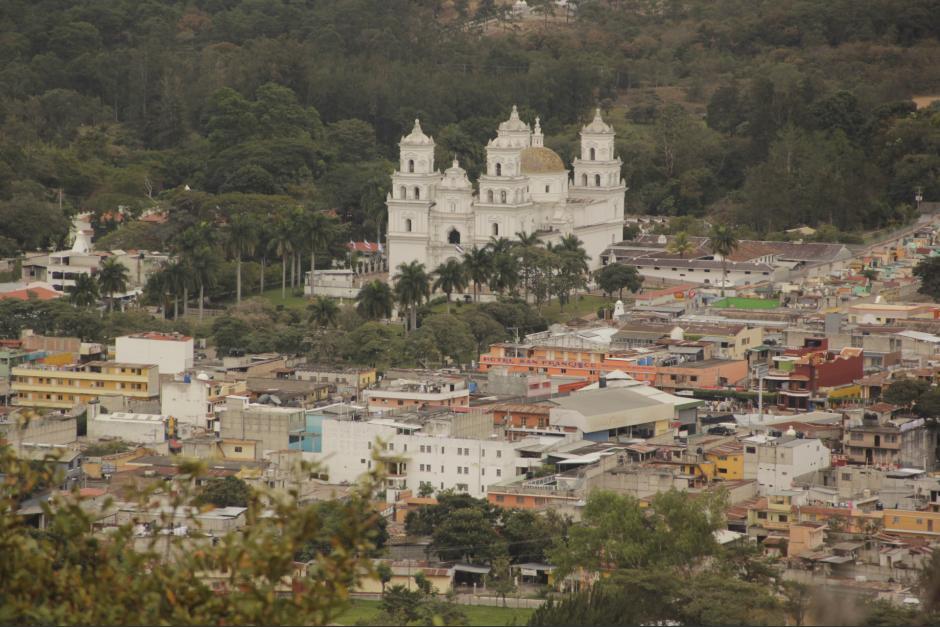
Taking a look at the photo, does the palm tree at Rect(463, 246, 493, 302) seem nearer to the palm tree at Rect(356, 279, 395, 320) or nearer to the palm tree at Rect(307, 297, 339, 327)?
the palm tree at Rect(356, 279, 395, 320)

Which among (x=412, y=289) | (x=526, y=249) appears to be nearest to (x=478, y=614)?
(x=412, y=289)

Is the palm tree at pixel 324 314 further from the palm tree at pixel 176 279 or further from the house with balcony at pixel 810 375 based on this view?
the house with balcony at pixel 810 375

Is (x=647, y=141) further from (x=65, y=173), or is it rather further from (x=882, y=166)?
(x=65, y=173)

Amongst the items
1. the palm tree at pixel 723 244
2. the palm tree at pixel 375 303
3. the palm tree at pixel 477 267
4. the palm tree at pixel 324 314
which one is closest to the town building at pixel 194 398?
the palm tree at pixel 324 314

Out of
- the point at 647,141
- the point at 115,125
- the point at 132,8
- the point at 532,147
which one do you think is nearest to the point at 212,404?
the point at 532,147

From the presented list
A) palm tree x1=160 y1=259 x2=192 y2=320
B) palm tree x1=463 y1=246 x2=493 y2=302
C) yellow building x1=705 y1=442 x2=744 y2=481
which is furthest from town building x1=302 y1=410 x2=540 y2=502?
palm tree x1=463 y1=246 x2=493 y2=302

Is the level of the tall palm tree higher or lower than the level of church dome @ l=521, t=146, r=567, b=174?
lower

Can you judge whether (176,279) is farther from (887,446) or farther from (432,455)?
(887,446)
